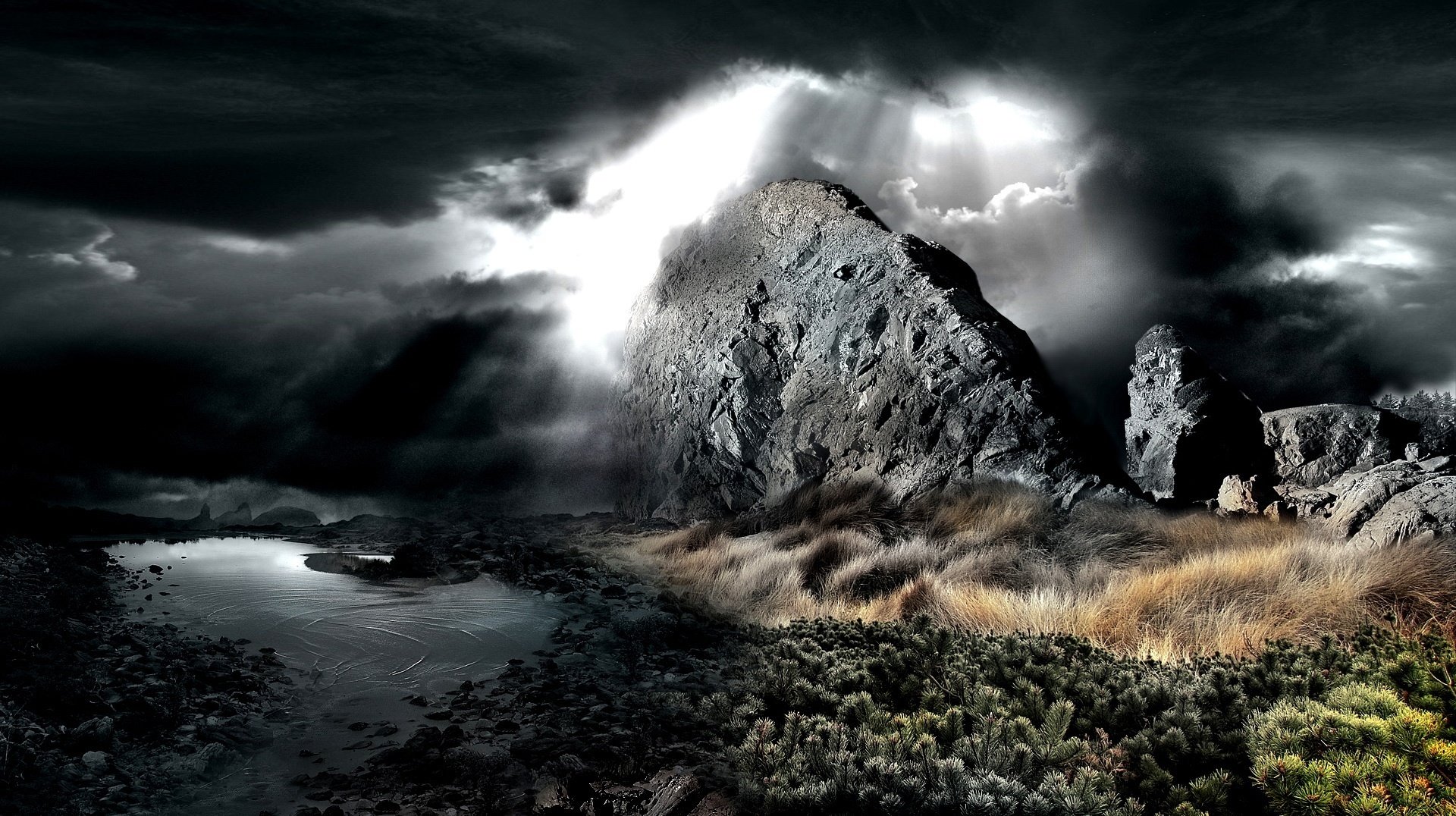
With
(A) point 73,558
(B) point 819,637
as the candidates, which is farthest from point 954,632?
(A) point 73,558

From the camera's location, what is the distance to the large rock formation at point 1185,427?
48.4ft

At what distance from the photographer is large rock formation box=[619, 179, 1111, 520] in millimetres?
12344

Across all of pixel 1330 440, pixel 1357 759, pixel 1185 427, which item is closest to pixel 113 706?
pixel 1357 759

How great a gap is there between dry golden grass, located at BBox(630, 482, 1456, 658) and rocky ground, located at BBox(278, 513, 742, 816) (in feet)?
3.99

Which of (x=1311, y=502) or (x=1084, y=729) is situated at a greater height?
(x=1311, y=502)

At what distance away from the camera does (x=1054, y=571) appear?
7785mm

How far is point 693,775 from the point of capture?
361cm

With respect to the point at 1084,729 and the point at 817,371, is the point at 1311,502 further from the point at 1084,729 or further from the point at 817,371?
the point at 1084,729


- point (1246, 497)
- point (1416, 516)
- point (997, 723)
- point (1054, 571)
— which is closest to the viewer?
point (997, 723)

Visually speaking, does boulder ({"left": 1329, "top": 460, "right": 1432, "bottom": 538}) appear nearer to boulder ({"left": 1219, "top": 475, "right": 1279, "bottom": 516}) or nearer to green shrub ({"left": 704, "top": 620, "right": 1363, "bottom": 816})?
boulder ({"left": 1219, "top": 475, "right": 1279, "bottom": 516})

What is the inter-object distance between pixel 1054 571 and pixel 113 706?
7279 millimetres

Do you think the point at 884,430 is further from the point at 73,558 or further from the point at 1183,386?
the point at 73,558

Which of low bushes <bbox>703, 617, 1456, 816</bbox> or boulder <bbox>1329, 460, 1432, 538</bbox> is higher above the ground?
boulder <bbox>1329, 460, 1432, 538</bbox>

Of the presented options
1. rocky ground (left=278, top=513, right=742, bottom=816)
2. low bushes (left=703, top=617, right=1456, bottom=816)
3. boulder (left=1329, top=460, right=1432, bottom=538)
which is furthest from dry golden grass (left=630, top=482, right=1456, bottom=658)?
rocky ground (left=278, top=513, right=742, bottom=816)
